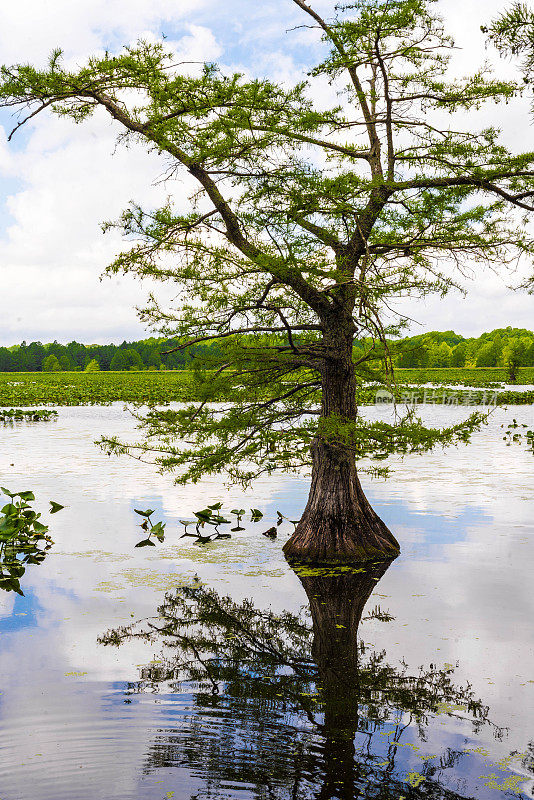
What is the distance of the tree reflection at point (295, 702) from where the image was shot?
197 inches

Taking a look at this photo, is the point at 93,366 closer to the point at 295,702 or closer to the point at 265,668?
the point at 265,668

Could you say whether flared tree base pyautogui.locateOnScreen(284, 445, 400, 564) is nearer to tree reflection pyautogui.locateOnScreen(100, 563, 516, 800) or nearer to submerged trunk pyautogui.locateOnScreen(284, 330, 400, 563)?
submerged trunk pyautogui.locateOnScreen(284, 330, 400, 563)

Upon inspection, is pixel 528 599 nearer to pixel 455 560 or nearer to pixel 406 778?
pixel 455 560

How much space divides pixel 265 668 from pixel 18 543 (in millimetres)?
6694

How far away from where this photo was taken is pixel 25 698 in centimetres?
641

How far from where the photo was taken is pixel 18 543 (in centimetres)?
1238

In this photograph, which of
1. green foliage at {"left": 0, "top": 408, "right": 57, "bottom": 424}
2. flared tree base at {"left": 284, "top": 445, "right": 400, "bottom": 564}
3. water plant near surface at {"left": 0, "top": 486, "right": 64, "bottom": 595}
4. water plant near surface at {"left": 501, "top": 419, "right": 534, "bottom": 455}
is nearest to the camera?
flared tree base at {"left": 284, "top": 445, "right": 400, "bottom": 564}

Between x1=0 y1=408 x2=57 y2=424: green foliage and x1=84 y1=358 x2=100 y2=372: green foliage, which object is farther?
x1=84 y1=358 x2=100 y2=372: green foliage

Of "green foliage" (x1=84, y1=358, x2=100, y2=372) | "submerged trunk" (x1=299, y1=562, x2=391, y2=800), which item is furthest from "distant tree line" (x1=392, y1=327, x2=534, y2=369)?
"submerged trunk" (x1=299, y1=562, x2=391, y2=800)

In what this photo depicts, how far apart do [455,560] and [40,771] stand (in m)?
7.28

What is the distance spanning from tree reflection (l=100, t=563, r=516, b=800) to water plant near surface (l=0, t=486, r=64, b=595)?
2.85 m

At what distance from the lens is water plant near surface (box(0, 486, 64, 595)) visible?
1077 centimetres

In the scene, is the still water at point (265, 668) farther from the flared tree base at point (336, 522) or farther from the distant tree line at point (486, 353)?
the distant tree line at point (486, 353)

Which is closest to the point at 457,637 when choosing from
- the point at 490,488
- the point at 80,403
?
the point at 490,488
